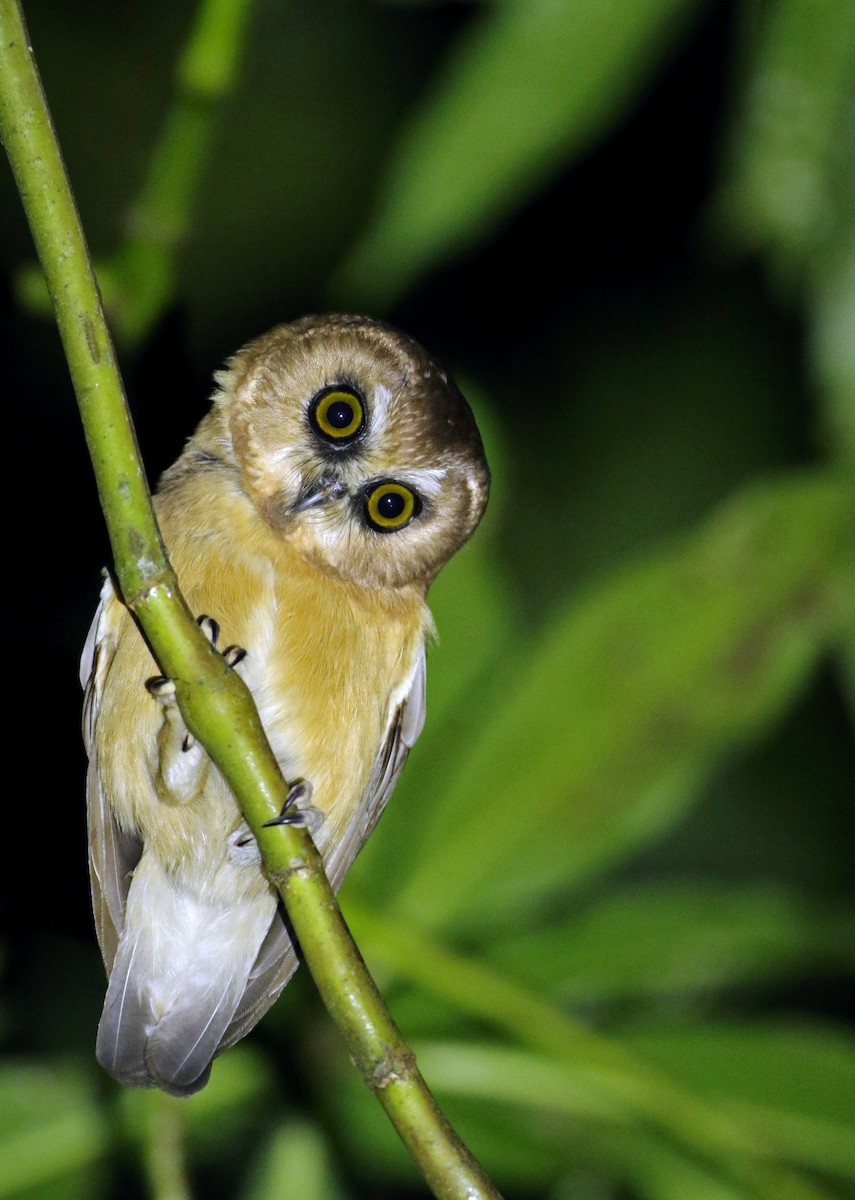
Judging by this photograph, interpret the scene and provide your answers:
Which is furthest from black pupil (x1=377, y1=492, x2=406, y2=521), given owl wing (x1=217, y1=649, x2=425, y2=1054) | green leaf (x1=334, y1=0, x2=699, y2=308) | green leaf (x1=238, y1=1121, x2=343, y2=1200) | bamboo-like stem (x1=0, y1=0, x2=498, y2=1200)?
green leaf (x1=238, y1=1121, x2=343, y2=1200)

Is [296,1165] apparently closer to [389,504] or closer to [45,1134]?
[45,1134]

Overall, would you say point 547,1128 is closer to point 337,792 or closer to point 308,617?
point 337,792

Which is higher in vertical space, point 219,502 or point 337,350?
point 337,350

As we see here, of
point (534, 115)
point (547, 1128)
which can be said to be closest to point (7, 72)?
point (534, 115)

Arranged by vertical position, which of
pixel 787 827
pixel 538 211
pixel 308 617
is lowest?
pixel 787 827

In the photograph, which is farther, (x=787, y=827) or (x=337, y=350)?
(x=787, y=827)

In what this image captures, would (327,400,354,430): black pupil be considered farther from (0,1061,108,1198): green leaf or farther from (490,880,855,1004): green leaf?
(0,1061,108,1198): green leaf
